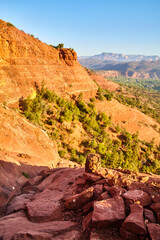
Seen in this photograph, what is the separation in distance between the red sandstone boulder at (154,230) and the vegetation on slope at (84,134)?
18.3 metres

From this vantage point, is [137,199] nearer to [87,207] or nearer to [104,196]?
[104,196]

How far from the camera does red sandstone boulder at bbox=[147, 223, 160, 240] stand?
14.8ft

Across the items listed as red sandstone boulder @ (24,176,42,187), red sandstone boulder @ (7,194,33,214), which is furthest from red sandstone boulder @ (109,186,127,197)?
red sandstone boulder @ (24,176,42,187)

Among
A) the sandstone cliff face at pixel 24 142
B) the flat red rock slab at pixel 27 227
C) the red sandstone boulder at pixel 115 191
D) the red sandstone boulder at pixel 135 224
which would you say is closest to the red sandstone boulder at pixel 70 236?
the flat red rock slab at pixel 27 227

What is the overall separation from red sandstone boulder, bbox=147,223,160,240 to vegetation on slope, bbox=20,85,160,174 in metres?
18.3

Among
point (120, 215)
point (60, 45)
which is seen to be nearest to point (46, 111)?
point (60, 45)

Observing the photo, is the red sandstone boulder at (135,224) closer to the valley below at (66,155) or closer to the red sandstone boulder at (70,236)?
the valley below at (66,155)

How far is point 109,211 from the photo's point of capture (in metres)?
5.56

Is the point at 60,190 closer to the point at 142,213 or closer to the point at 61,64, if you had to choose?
the point at 142,213

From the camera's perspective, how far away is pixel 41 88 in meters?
30.6

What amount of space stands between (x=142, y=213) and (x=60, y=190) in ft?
19.6

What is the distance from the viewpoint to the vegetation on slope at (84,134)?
25422mm

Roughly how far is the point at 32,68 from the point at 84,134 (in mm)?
16729

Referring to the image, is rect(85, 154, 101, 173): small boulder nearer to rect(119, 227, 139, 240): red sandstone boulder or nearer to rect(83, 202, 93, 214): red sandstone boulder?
rect(83, 202, 93, 214): red sandstone boulder
